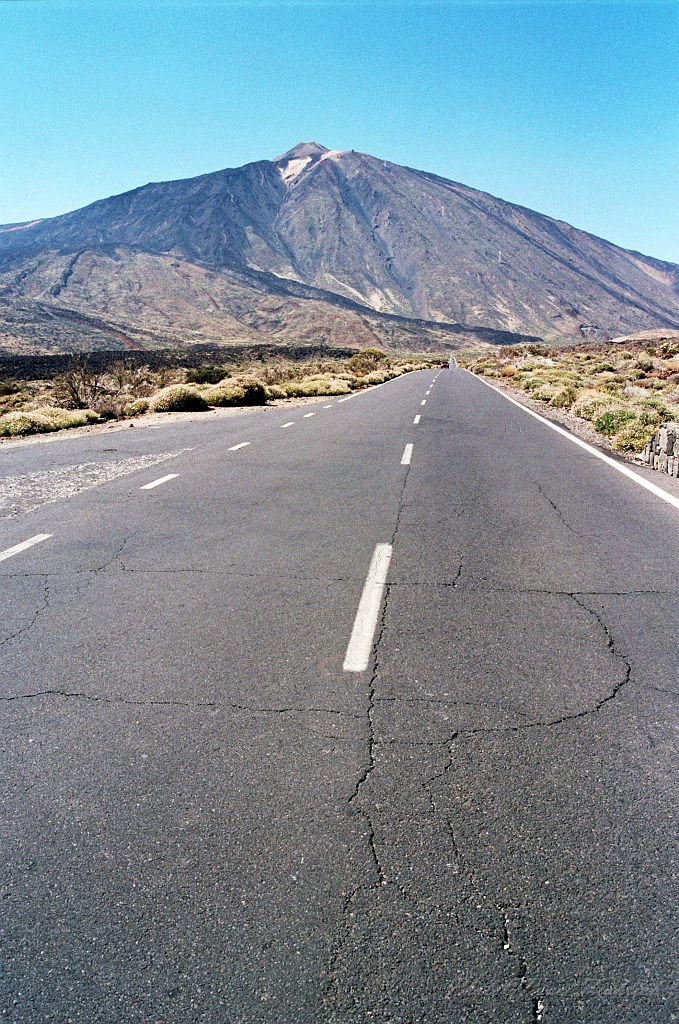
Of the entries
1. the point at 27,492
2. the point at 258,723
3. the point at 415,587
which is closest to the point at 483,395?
the point at 27,492

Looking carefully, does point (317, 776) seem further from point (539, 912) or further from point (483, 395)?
point (483, 395)

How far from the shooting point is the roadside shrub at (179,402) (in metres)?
25.4

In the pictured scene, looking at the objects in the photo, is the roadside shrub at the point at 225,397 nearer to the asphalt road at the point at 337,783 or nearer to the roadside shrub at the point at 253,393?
the roadside shrub at the point at 253,393

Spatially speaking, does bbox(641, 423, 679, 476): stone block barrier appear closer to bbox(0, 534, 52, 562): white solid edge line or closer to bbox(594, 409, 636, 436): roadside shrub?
bbox(594, 409, 636, 436): roadside shrub

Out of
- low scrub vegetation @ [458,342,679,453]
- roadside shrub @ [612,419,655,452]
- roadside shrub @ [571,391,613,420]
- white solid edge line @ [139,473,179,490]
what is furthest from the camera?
roadside shrub @ [571,391,613,420]

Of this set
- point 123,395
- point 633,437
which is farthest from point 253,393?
point 633,437

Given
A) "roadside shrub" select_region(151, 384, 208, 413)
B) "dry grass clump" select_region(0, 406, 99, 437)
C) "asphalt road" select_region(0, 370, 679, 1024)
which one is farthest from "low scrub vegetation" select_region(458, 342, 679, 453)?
"dry grass clump" select_region(0, 406, 99, 437)

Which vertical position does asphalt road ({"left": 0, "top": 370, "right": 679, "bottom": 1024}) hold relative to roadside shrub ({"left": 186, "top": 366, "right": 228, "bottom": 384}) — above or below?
below

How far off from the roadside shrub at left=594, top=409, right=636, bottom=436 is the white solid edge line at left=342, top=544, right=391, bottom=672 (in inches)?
474

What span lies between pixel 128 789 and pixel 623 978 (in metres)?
1.99

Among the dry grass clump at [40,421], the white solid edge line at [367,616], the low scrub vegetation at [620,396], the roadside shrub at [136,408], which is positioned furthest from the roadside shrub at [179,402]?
the white solid edge line at [367,616]

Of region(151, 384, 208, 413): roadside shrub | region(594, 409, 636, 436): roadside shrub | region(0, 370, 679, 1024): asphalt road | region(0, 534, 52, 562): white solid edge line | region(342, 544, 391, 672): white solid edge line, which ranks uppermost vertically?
region(594, 409, 636, 436): roadside shrub

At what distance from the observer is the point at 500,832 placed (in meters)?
2.75

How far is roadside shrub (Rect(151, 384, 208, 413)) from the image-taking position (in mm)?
25422
